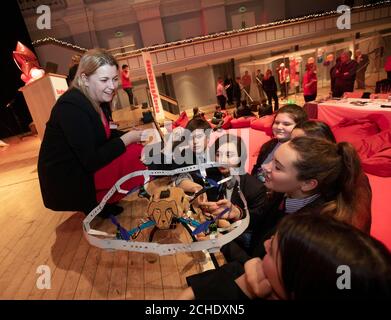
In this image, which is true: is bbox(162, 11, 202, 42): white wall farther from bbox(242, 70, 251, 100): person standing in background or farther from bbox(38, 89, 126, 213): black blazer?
bbox(38, 89, 126, 213): black blazer

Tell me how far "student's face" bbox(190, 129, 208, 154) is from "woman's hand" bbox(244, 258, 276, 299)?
4.22 feet

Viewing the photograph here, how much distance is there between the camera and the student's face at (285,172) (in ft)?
3.81

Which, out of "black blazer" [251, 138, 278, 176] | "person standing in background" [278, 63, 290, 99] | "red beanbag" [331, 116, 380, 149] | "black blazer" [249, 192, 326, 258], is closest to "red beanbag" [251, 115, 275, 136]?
"red beanbag" [331, 116, 380, 149]

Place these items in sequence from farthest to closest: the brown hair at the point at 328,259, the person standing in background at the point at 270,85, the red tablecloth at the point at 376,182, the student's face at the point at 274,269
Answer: the person standing in background at the point at 270,85
the red tablecloth at the point at 376,182
the student's face at the point at 274,269
the brown hair at the point at 328,259

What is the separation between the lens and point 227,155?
1.80 meters

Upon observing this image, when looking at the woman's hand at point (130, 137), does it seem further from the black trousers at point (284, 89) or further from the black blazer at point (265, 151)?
the black trousers at point (284, 89)

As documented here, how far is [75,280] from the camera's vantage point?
140 cm

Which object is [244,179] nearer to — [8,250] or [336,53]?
[8,250]

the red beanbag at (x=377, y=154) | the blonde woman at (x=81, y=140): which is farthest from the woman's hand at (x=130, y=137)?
the red beanbag at (x=377, y=154)

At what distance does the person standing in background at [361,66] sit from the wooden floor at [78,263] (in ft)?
28.1

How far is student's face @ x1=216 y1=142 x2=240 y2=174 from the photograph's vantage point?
1.76 meters

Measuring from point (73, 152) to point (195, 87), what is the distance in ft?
36.1
